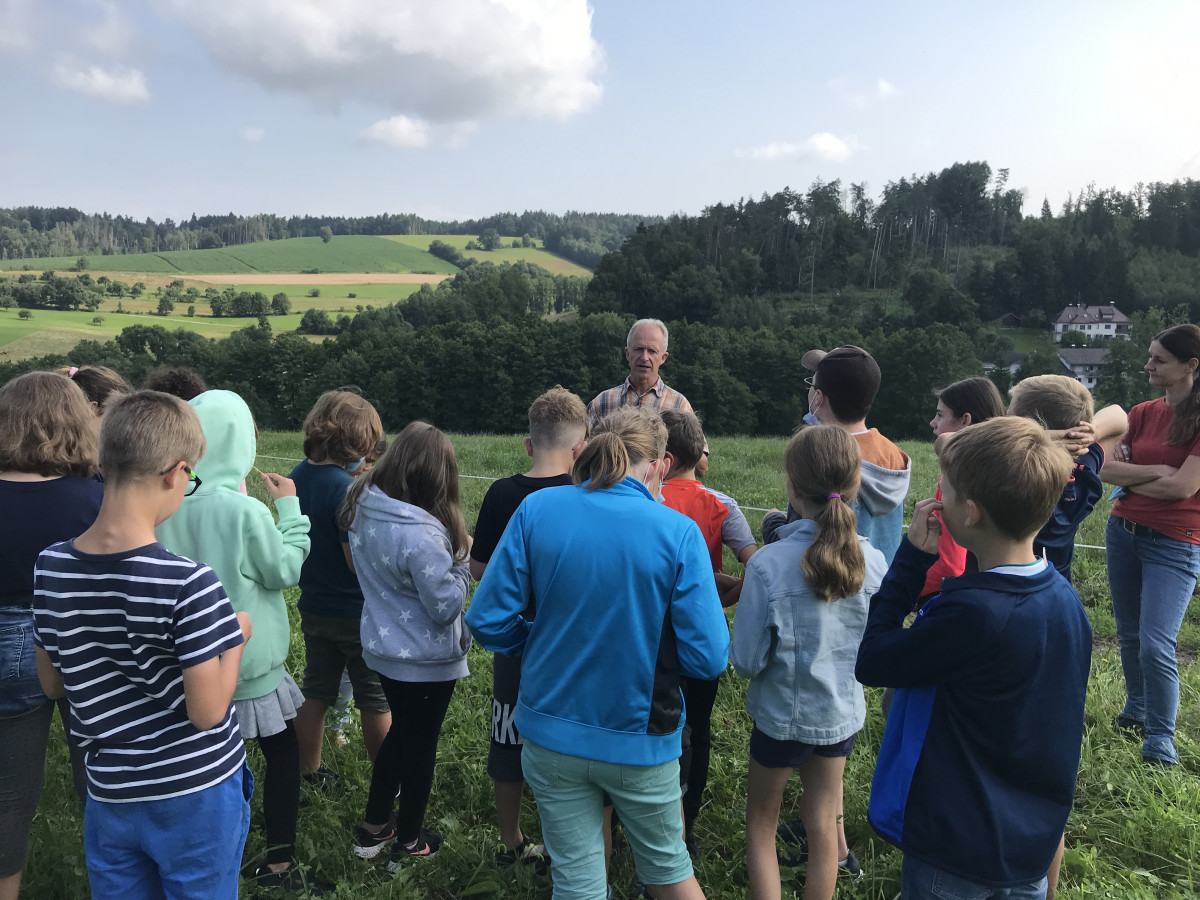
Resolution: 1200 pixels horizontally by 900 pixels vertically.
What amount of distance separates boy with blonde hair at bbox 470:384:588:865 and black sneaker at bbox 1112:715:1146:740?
3.47 m

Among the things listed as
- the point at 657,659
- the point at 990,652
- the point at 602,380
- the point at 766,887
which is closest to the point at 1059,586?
the point at 990,652

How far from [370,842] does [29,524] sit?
6.33 ft

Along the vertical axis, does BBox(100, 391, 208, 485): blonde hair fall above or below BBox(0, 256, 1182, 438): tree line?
above

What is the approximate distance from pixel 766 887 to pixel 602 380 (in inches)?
2100

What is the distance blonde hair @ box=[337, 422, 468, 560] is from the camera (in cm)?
319

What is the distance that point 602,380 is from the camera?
55844mm

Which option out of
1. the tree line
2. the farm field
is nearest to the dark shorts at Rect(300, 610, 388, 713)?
the tree line

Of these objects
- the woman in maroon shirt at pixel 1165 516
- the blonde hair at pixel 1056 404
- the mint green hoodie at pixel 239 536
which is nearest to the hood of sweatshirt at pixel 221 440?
the mint green hoodie at pixel 239 536

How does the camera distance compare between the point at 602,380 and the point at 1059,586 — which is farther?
the point at 602,380

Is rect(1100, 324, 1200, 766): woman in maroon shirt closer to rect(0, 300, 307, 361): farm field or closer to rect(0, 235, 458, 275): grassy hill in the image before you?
rect(0, 300, 307, 361): farm field

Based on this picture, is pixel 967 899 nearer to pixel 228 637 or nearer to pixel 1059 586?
pixel 1059 586

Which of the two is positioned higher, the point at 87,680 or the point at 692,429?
the point at 692,429

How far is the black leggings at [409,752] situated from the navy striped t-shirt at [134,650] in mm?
1043

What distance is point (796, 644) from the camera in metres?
2.79
